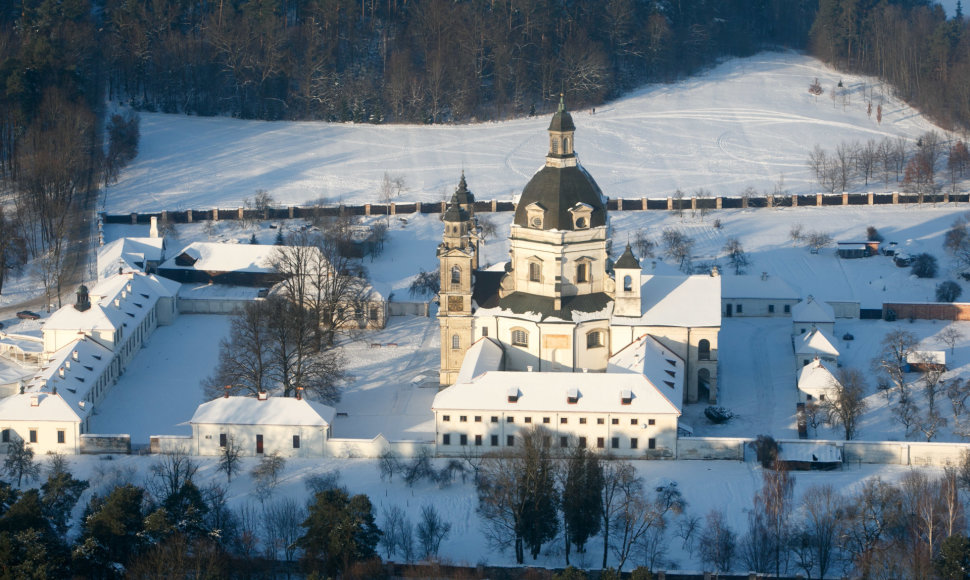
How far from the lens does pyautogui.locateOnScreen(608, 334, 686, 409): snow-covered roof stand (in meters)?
76.9

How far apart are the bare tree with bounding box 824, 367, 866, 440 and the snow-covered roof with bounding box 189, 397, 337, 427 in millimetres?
19768

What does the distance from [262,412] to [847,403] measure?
74.1ft

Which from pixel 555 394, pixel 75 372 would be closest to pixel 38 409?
pixel 75 372

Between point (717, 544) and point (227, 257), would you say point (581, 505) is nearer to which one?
point (717, 544)

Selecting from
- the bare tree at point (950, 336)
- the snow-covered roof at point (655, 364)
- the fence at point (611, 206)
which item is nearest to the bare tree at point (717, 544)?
the snow-covered roof at point (655, 364)

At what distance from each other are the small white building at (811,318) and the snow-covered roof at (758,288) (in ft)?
12.5

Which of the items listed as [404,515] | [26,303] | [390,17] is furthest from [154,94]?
[404,515]

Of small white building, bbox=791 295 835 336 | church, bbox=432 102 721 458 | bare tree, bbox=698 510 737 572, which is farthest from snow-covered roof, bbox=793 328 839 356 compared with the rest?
bare tree, bbox=698 510 737 572

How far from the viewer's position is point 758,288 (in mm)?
93750

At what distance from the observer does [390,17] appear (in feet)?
454

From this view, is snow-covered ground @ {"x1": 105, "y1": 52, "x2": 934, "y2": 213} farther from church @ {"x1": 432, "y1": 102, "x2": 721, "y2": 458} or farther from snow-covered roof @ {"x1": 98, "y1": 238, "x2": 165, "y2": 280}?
church @ {"x1": 432, "y1": 102, "x2": 721, "y2": 458}

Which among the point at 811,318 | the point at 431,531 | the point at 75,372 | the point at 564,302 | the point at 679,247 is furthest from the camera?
the point at 679,247

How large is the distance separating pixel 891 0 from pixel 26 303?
75.2m

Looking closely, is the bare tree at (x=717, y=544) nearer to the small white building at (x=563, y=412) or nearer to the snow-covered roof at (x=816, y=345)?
the small white building at (x=563, y=412)
